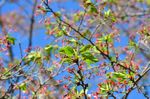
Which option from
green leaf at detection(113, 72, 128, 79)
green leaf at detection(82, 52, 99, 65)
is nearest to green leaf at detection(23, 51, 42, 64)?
green leaf at detection(82, 52, 99, 65)

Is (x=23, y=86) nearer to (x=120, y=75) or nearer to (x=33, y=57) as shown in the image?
(x=33, y=57)

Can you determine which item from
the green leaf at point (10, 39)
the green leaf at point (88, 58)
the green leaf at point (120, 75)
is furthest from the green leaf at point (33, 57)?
the green leaf at point (120, 75)

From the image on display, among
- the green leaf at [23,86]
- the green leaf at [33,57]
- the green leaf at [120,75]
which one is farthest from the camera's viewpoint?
the green leaf at [33,57]

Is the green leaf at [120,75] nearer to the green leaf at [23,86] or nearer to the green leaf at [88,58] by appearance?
the green leaf at [88,58]

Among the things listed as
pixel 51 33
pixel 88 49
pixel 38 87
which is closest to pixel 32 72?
pixel 38 87

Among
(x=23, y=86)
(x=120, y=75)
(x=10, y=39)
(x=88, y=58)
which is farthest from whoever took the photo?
(x=10, y=39)

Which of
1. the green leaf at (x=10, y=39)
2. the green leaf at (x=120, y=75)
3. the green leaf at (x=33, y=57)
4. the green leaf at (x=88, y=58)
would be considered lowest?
the green leaf at (x=120, y=75)

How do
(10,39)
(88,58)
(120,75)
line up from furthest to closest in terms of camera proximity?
(10,39)
(88,58)
(120,75)

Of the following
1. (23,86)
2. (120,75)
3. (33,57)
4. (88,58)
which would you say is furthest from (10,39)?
(120,75)

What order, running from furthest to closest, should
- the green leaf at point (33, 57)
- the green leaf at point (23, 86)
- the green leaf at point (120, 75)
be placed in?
1. the green leaf at point (33, 57)
2. the green leaf at point (23, 86)
3. the green leaf at point (120, 75)

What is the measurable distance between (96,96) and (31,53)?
1330 millimetres

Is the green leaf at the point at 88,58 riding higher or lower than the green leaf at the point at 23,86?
lower

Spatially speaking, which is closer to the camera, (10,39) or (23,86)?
(23,86)

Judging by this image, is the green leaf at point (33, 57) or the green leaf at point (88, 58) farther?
the green leaf at point (33, 57)
